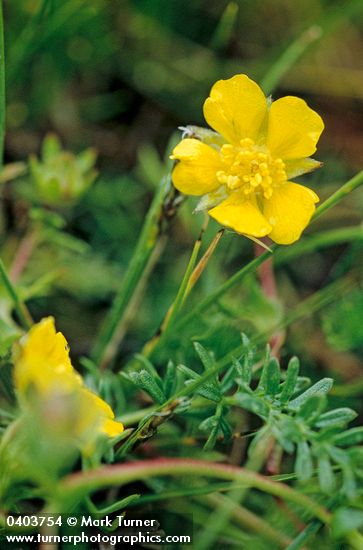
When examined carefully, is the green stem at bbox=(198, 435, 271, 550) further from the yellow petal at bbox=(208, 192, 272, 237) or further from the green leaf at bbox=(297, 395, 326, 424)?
the yellow petal at bbox=(208, 192, 272, 237)

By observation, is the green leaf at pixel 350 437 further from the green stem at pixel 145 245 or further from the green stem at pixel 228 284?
the green stem at pixel 145 245

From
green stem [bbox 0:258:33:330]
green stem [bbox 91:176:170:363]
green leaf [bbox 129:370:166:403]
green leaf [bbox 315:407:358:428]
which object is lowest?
green leaf [bbox 315:407:358:428]

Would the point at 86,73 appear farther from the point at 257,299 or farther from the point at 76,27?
the point at 257,299

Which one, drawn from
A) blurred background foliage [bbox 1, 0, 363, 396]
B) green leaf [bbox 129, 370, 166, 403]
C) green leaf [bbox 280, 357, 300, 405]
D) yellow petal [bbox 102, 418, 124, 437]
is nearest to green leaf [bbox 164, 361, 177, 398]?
green leaf [bbox 129, 370, 166, 403]

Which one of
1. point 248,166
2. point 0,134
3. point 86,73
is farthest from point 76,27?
point 248,166

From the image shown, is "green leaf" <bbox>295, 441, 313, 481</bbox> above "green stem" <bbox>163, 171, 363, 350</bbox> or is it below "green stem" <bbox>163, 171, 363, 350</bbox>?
below

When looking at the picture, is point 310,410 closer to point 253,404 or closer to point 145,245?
point 253,404

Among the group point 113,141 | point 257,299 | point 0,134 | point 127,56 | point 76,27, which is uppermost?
point 127,56
